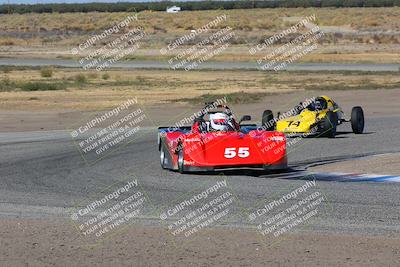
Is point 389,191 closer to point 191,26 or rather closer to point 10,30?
point 191,26

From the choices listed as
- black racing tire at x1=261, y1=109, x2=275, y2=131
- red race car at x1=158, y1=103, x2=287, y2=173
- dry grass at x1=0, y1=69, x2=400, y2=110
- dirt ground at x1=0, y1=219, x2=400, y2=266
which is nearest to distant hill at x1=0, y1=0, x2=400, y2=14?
dry grass at x1=0, y1=69, x2=400, y2=110

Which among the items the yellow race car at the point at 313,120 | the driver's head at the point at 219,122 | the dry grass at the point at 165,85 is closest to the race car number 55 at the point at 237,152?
the driver's head at the point at 219,122

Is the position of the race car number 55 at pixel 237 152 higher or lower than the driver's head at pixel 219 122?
lower

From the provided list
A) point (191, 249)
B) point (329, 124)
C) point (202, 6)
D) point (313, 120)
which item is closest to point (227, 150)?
point (191, 249)

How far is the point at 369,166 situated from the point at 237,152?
3026 millimetres

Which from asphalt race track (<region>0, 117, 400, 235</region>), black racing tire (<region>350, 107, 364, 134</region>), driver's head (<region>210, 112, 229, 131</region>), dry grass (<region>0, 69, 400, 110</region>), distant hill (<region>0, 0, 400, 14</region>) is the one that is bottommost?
distant hill (<region>0, 0, 400, 14</region>)

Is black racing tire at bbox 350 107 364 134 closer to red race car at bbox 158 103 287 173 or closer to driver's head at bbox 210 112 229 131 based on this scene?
driver's head at bbox 210 112 229 131

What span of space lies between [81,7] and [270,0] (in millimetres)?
29952

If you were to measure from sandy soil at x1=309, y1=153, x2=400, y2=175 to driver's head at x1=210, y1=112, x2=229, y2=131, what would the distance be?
1837mm

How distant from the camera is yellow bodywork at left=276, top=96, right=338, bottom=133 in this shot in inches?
982

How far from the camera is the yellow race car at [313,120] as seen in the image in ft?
81.9

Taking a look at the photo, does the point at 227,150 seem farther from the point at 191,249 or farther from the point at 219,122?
the point at 191,249

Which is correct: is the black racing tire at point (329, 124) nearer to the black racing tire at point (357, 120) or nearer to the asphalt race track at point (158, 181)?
the asphalt race track at point (158, 181)

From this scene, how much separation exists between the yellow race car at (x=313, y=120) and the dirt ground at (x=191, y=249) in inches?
512
